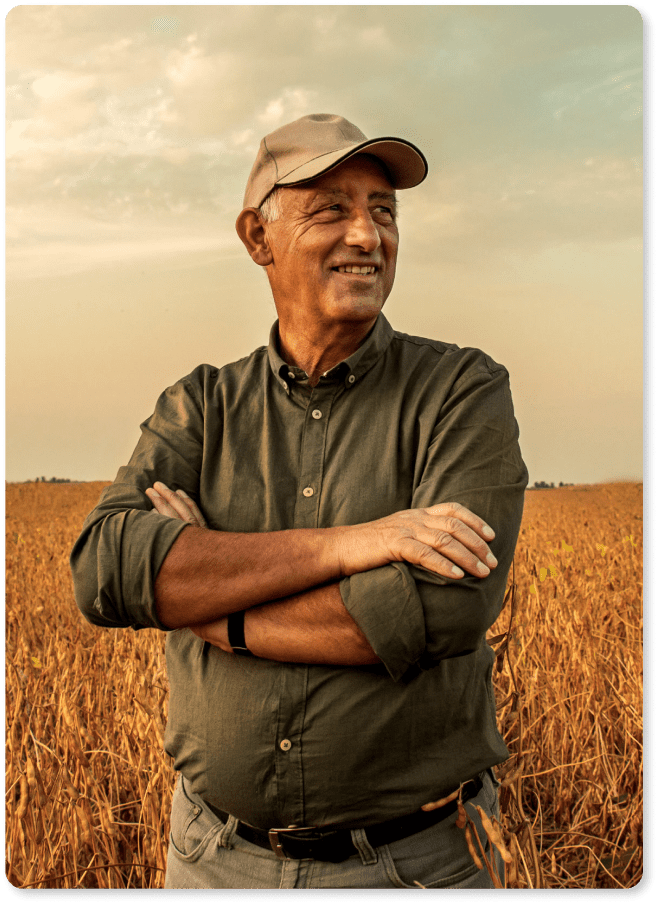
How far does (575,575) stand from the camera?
5055mm

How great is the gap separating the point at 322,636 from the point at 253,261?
3.62ft

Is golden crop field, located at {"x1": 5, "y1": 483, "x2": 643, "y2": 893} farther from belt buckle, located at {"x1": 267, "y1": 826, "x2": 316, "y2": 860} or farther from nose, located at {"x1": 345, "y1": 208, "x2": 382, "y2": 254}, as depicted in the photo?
nose, located at {"x1": 345, "y1": 208, "x2": 382, "y2": 254}

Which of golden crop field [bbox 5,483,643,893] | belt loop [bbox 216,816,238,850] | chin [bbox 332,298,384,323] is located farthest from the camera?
golden crop field [bbox 5,483,643,893]

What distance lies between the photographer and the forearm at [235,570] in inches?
68.2

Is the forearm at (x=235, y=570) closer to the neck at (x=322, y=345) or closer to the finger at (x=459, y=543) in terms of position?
the finger at (x=459, y=543)

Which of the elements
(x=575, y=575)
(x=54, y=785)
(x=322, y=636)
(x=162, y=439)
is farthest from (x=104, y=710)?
(x=575, y=575)

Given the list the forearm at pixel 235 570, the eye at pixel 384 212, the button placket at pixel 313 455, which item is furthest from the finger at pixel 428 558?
the eye at pixel 384 212

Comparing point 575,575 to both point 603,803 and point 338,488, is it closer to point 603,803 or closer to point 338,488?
point 603,803

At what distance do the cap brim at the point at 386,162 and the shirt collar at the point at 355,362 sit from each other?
1.27ft

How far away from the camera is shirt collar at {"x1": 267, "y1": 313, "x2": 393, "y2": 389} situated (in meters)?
2.03

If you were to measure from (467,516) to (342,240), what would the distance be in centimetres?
80

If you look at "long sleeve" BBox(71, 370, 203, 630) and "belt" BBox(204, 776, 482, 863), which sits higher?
"long sleeve" BBox(71, 370, 203, 630)

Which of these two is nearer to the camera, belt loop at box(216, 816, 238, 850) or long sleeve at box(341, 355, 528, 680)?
long sleeve at box(341, 355, 528, 680)

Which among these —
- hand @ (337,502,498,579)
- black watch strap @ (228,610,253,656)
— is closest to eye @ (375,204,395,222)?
hand @ (337,502,498,579)
